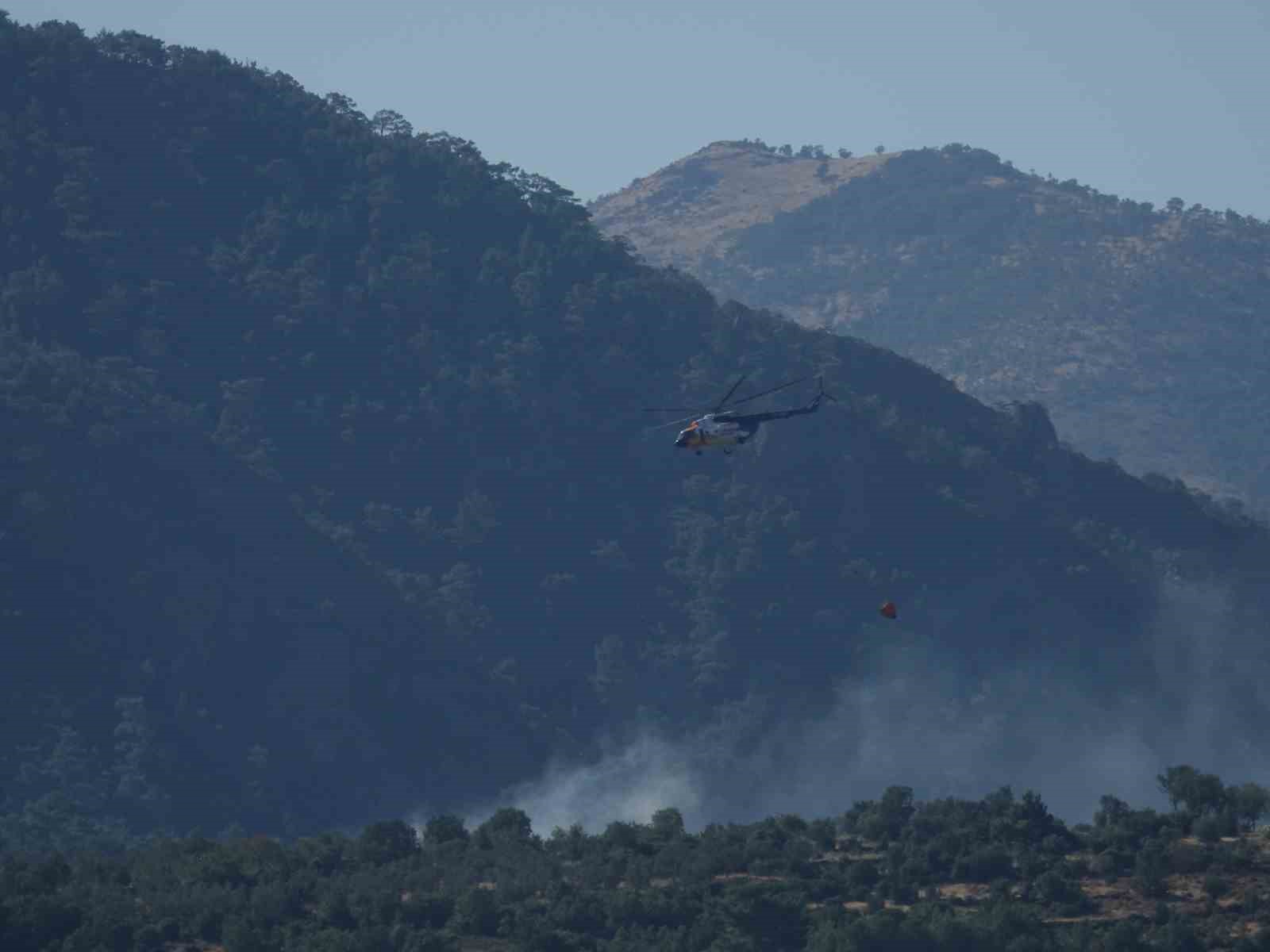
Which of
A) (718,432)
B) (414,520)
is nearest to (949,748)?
(414,520)

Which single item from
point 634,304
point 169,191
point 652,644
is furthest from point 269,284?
point 652,644

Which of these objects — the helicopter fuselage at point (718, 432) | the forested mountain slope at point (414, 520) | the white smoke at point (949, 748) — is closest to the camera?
the helicopter fuselage at point (718, 432)

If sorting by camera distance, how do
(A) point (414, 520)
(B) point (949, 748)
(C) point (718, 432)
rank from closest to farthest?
1. (C) point (718, 432)
2. (B) point (949, 748)
3. (A) point (414, 520)

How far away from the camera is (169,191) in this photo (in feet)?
645

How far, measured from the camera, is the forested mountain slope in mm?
145625

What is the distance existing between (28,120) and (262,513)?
1816 inches

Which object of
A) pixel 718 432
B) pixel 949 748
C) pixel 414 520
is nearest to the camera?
pixel 718 432

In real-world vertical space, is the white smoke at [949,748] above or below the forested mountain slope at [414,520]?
below

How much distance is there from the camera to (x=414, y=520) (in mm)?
174000

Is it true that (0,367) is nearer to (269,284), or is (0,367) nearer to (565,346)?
(269,284)

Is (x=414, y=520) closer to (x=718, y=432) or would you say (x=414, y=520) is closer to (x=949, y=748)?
(x=949, y=748)

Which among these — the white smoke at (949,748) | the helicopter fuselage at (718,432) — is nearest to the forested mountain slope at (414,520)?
the white smoke at (949,748)

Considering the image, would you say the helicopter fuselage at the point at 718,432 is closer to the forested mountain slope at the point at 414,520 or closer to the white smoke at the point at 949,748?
the forested mountain slope at the point at 414,520

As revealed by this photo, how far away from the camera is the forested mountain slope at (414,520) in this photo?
14562 cm
